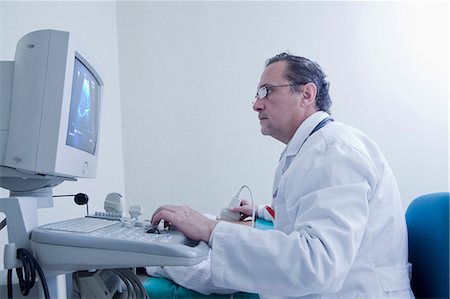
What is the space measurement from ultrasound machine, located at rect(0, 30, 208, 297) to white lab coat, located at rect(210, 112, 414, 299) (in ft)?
0.33

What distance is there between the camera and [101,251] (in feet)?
1.74

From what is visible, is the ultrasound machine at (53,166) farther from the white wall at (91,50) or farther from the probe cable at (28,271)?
the white wall at (91,50)

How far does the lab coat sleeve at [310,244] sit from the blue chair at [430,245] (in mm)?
213

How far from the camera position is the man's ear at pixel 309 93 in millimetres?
1029

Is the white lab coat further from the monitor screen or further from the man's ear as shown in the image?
the monitor screen

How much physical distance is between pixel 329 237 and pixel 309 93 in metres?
0.54

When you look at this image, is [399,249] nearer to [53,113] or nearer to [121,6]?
[53,113]

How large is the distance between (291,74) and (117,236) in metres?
0.73

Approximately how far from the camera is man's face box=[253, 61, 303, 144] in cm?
103

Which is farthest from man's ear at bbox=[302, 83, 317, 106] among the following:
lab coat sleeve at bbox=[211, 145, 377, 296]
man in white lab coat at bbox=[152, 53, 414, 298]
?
lab coat sleeve at bbox=[211, 145, 377, 296]

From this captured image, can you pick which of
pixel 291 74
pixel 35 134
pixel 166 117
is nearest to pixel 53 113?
pixel 35 134

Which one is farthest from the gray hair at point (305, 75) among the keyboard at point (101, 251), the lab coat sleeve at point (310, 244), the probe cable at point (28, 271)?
the probe cable at point (28, 271)

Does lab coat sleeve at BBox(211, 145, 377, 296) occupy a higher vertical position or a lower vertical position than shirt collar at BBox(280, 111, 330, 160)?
lower

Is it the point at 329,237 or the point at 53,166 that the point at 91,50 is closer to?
the point at 53,166
